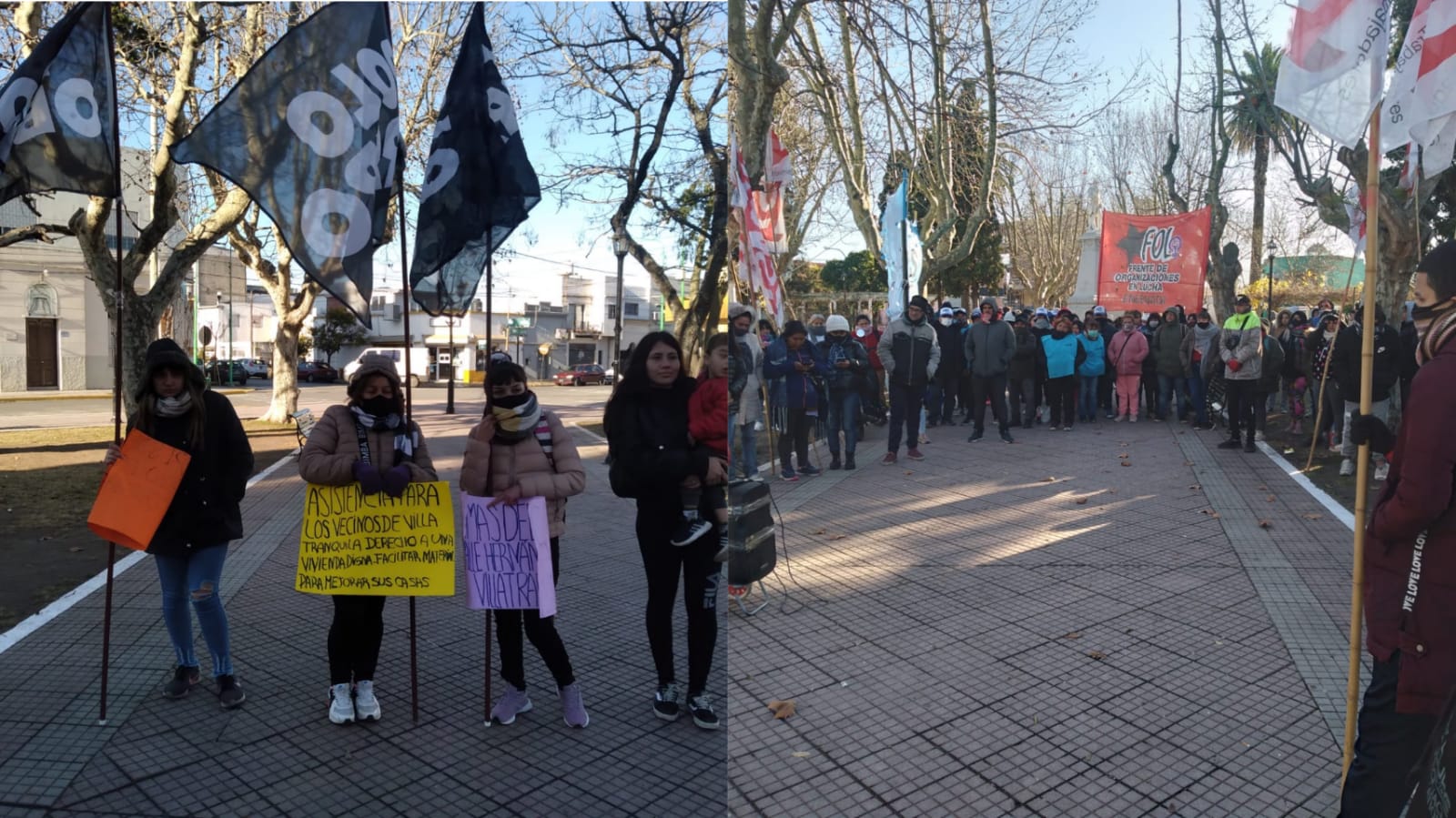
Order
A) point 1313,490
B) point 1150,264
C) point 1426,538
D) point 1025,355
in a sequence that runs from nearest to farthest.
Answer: point 1426,538 < point 1313,490 < point 1025,355 < point 1150,264

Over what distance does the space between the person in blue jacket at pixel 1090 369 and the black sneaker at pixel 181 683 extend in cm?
1007

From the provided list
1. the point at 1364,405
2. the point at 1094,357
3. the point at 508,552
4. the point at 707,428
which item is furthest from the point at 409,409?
the point at 1094,357

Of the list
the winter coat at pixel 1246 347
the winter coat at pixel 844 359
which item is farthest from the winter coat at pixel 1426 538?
the winter coat at pixel 1246 347

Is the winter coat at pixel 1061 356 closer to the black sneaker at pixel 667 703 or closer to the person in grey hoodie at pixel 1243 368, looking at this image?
the person in grey hoodie at pixel 1243 368

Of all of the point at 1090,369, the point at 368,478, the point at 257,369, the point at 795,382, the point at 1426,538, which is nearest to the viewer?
the point at 1426,538

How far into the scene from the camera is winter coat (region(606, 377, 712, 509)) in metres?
4.20

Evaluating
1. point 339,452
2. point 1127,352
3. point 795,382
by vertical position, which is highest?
point 1127,352

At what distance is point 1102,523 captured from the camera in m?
7.41

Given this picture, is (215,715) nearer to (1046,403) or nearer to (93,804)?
(93,804)

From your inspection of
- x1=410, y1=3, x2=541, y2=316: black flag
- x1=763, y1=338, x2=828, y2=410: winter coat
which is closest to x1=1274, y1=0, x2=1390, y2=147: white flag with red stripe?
x1=410, y1=3, x2=541, y2=316: black flag

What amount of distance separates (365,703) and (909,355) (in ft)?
22.9

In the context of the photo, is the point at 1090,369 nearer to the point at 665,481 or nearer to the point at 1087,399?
the point at 1087,399

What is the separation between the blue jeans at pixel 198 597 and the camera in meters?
4.50

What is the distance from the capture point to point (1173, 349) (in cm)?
1212
